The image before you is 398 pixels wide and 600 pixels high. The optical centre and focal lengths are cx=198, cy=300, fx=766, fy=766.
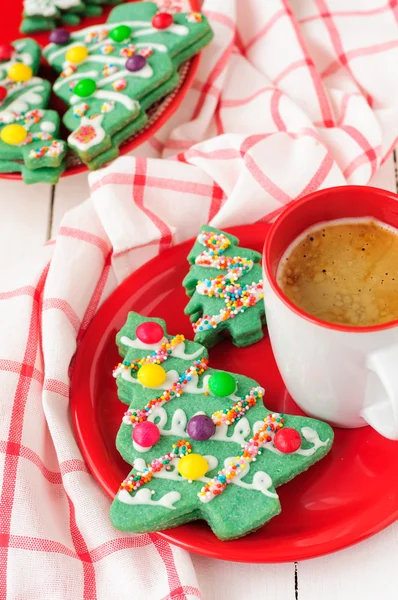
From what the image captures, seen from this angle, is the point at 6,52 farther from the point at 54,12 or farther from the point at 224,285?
the point at 224,285

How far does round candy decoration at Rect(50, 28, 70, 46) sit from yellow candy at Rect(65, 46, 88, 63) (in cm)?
5

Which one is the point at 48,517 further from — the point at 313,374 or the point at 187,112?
the point at 187,112

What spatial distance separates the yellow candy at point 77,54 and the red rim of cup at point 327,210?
69 cm

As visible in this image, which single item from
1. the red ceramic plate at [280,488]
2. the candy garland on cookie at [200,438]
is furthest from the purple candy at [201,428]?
the red ceramic plate at [280,488]

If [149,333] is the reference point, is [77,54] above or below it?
above

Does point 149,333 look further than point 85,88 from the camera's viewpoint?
No

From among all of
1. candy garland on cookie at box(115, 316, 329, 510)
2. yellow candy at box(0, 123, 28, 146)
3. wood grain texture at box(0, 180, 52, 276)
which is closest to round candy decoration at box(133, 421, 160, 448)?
candy garland on cookie at box(115, 316, 329, 510)

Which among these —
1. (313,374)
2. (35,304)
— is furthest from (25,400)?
(313,374)

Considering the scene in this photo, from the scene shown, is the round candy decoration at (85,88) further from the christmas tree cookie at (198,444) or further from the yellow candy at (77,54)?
the christmas tree cookie at (198,444)

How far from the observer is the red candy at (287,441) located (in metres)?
1.03

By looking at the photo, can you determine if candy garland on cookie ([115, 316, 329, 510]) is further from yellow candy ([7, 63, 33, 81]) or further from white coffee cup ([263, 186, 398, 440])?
yellow candy ([7, 63, 33, 81])

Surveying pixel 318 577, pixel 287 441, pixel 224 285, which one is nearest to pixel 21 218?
pixel 224 285

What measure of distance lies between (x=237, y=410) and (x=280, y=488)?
0.40 feet

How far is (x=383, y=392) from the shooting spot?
97cm
